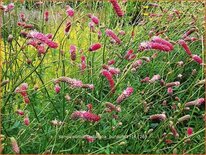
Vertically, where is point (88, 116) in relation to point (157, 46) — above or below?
below

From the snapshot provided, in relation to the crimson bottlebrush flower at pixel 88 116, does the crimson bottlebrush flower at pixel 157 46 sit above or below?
above

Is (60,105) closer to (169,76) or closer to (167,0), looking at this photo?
(169,76)

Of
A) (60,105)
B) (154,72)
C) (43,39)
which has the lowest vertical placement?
(154,72)

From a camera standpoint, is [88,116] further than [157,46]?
No

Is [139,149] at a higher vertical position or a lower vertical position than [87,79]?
lower

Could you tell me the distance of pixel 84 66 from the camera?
2.30 m

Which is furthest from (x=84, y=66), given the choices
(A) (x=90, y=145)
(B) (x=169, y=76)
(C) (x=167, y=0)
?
(C) (x=167, y=0)

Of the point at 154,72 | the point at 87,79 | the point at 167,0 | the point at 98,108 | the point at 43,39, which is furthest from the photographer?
the point at 167,0

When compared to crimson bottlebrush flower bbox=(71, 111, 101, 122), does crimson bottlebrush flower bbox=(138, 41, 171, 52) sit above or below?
above

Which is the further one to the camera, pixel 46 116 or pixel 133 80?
pixel 133 80

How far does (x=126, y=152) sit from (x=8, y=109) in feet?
2.00

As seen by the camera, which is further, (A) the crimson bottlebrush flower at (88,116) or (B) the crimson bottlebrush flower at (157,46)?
(B) the crimson bottlebrush flower at (157,46)

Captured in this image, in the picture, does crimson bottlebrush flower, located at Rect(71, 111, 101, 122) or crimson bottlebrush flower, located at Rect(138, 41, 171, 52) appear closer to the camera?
crimson bottlebrush flower, located at Rect(71, 111, 101, 122)

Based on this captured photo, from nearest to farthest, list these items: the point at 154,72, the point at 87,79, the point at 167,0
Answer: the point at 87,79, the point at 154,72, the point at 167,0
